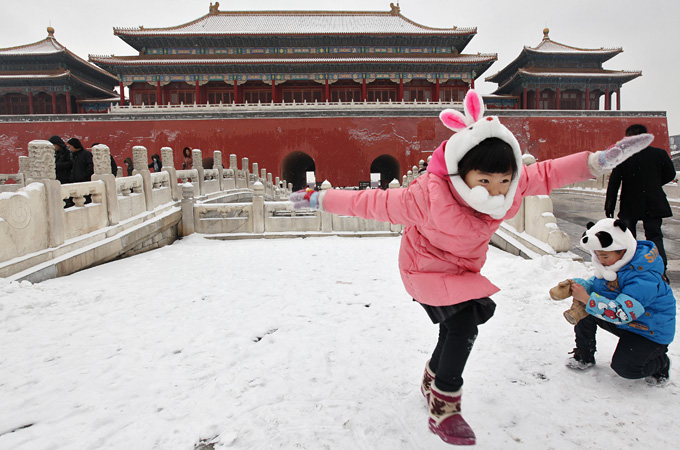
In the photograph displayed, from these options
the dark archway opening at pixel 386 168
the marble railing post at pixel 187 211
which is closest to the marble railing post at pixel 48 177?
the marble railing post at pixel 187 211

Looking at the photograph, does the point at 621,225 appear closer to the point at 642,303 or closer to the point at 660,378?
the point at 642,303

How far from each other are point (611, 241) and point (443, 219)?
2.94 feet

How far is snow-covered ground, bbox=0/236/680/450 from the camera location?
1795 millimetres

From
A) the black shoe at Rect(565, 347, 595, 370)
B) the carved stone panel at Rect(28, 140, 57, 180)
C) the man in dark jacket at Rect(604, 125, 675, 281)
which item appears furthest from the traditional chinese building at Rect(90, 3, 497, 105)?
the black shoe at Rect(565, 347, 595, 370)

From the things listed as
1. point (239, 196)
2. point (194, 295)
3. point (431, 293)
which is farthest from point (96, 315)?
point (239, 196)

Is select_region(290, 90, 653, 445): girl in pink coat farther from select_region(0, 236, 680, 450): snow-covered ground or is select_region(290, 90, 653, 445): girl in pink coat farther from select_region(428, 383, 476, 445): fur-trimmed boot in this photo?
select_region(0, 236, 680, 450): snow-covered ground

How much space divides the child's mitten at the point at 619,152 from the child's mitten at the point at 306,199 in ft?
3.89

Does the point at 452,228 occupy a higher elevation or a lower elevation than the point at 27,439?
higher

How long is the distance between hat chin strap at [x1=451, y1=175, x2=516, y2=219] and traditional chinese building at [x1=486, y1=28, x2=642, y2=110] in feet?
72.0

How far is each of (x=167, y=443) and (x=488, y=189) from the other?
1.73 m

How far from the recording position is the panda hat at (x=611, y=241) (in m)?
1.96

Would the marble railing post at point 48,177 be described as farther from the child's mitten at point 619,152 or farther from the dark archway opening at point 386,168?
the dark archway opening at point 386,168

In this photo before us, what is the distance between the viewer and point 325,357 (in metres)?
2.58

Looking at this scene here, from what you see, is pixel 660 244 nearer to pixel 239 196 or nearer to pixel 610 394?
pixel 610 394
